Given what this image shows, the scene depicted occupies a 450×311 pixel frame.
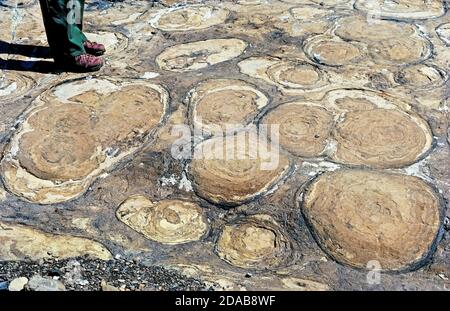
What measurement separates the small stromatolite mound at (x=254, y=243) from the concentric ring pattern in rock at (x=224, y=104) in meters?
0.62

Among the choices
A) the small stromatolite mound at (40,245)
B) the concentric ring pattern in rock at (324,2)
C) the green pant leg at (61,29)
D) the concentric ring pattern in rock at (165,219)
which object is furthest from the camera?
the concentric ring pattern in rock at (324,2)

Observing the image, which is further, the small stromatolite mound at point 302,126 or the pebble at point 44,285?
the small stromatolite mound at point 302,126

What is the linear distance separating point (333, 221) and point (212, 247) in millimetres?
518

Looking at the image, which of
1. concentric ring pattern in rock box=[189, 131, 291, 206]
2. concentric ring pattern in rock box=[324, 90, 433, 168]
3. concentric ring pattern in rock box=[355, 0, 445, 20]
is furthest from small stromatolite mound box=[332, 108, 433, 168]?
concentric ring pattern in rock box=[355, 0, 445, 20]

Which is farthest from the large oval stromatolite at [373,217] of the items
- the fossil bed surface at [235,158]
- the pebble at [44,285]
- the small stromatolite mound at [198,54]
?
the small stromatolite mound at [198,54]

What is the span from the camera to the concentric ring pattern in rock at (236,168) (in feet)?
7.32

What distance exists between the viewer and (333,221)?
2057 mm

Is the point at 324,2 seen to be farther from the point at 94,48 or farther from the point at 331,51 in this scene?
the point at 94,48

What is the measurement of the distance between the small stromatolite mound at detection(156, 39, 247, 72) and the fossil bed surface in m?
0.01

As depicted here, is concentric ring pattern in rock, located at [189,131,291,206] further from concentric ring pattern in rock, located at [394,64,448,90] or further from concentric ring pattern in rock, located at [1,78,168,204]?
concentric ring pattern in rock, located at [394,64,448,90]

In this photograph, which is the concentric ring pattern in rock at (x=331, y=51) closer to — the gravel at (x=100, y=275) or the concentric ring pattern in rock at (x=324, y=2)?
the concentric ring pattern in rock at (x=324, y=2)

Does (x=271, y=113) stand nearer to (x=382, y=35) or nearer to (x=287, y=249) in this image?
(x=287, y=249)

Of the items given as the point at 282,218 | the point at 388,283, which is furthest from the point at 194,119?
the point at 388,283

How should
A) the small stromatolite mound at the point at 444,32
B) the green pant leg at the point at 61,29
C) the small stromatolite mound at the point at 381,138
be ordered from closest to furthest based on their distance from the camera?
the small stromatolite mound at the point at 381,138, the green pant leg at the point at 61,29, the small stromatolite mound at the point at 444,32
